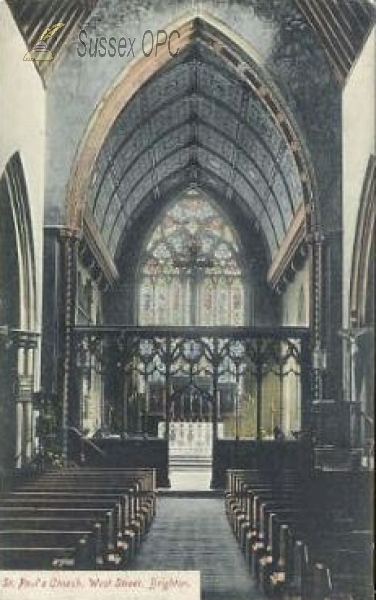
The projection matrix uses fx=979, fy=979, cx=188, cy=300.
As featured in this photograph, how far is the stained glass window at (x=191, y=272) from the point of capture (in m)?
25.1

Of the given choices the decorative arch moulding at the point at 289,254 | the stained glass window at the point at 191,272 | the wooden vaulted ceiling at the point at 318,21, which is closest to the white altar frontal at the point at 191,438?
the decorative arch moulding at the point at 289,254

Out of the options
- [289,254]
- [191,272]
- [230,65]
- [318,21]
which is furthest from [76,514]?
[191,272]

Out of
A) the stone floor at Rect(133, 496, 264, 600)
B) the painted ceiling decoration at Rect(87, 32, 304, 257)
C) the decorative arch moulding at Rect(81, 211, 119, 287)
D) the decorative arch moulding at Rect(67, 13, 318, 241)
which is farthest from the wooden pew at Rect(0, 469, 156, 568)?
the painted ceiling decoration at Rect(87, 32, 304, 257)

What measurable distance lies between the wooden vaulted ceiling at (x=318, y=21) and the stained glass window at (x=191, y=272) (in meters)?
10.2

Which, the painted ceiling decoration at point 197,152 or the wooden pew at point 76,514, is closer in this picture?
the wooden pew at point 76,514

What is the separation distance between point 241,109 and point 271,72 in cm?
422

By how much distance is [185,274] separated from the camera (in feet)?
86.4

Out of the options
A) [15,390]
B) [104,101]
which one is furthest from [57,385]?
[104,101]

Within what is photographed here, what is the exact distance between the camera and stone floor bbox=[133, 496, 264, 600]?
725 centimetres

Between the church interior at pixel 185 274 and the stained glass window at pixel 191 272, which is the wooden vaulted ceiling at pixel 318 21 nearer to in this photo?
the church interior at pixel 185 274

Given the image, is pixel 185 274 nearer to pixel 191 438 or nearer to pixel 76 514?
pixel 191 438

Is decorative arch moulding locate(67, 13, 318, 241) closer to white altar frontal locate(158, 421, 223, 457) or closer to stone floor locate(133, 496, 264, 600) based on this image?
stone floor locate(133, 496, 264, 600)

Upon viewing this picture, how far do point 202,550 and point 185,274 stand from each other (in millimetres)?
17043

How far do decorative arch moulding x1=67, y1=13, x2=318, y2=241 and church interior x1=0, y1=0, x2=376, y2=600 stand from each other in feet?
0.11
